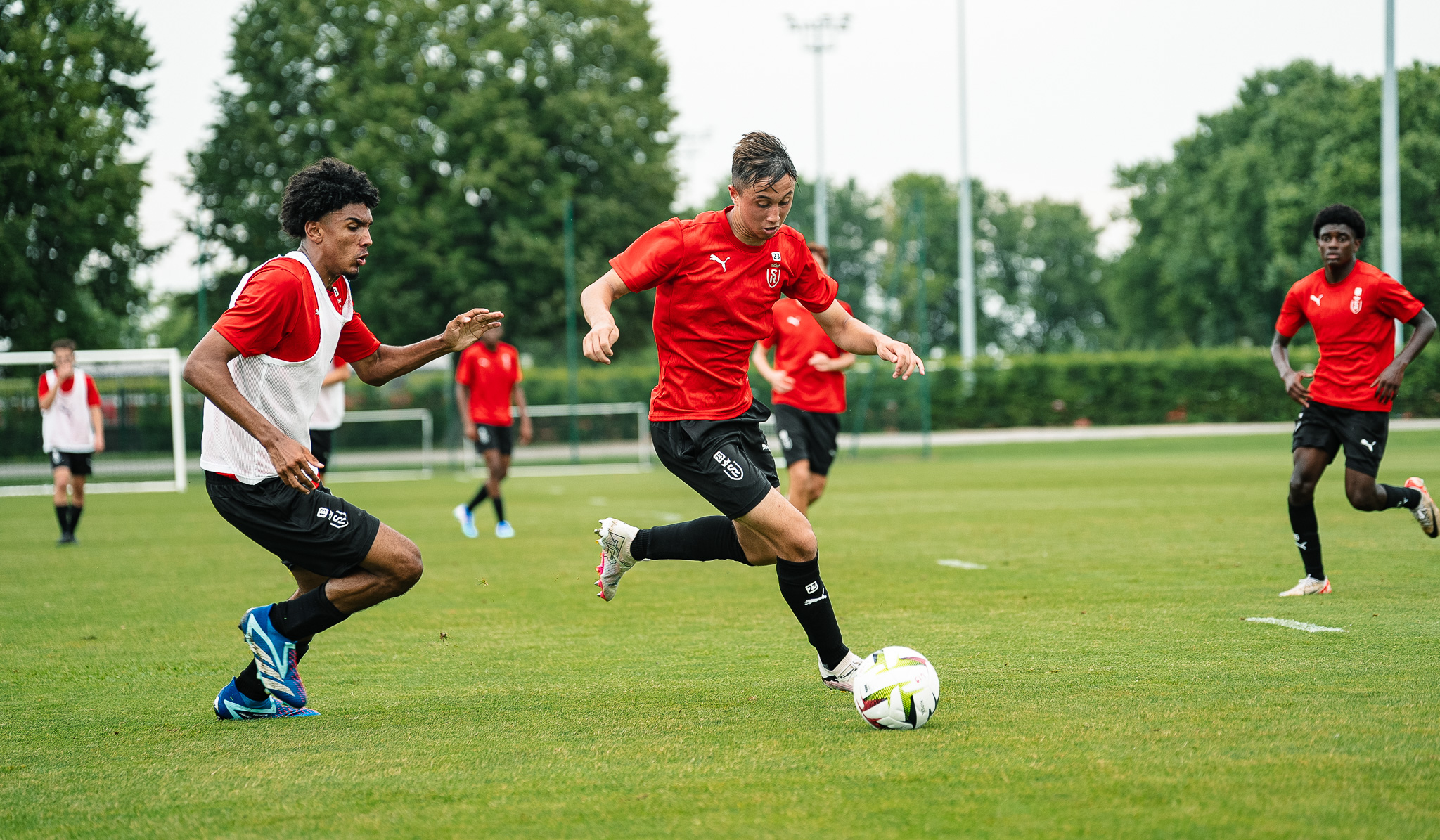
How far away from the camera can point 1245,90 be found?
64.0 meters

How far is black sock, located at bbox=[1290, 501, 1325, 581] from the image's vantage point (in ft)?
25.7

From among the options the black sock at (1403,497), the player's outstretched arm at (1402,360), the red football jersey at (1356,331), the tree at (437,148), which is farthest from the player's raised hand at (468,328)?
the tree at (437,148)

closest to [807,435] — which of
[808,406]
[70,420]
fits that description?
[808,406]

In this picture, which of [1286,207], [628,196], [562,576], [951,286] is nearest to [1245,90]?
[1286,207]

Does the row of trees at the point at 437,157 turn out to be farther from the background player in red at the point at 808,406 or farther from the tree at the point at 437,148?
the background player in red at the point at 808,406

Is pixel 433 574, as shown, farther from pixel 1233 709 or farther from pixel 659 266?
pixel 1233 709

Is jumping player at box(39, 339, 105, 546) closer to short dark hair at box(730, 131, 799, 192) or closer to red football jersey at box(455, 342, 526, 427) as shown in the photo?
red football jersey at box(455, 342, 526, 427)

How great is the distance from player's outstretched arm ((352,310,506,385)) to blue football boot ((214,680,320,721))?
1.34m

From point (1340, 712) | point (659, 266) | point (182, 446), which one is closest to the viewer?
point (1340, 712)

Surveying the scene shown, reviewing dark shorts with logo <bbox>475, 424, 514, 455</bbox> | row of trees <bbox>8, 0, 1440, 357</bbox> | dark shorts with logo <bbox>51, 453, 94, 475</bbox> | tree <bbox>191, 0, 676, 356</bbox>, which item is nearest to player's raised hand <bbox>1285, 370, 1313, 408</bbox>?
dark shorts with logo <bbox>475, 424, 514, 455</bbox>

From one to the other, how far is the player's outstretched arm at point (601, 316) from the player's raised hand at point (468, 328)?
1.27ft

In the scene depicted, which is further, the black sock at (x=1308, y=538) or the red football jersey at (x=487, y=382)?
the red football jersey at (x=487, y=382)

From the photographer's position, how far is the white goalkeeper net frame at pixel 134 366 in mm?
21922

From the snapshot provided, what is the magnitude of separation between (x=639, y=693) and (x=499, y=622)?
2483 mm
